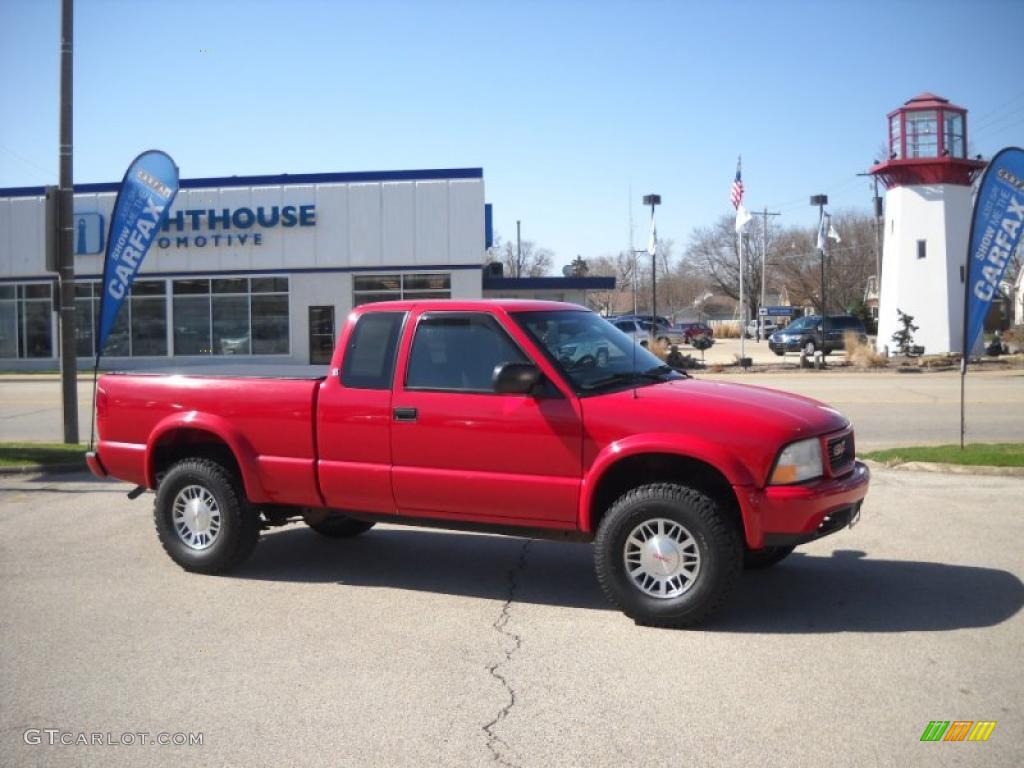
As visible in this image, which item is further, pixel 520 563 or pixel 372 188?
pixel 372 188

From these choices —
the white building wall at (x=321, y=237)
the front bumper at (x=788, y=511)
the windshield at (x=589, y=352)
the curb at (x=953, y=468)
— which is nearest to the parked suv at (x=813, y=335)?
the white building wall at (x=321, y=237)

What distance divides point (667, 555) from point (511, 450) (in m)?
1.13

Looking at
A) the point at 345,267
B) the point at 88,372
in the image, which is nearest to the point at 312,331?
the point at 345,267

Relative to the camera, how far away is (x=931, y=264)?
35.9m

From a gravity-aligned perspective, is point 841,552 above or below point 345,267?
below

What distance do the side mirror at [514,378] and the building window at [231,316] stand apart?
3161 centimetres

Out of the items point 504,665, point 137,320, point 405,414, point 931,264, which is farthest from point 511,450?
point 137,320

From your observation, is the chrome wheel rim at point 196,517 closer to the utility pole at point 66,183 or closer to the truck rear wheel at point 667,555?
the truck rear wheel at point 667,555

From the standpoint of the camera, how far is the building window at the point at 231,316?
36.4 metres

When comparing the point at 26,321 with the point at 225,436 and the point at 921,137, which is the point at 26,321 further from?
the point at 225,436

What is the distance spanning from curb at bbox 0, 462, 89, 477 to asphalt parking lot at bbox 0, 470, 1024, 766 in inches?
160

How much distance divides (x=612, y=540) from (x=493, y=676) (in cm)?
115

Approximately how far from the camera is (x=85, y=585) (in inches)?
270

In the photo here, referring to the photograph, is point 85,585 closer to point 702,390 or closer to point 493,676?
point 493,676
